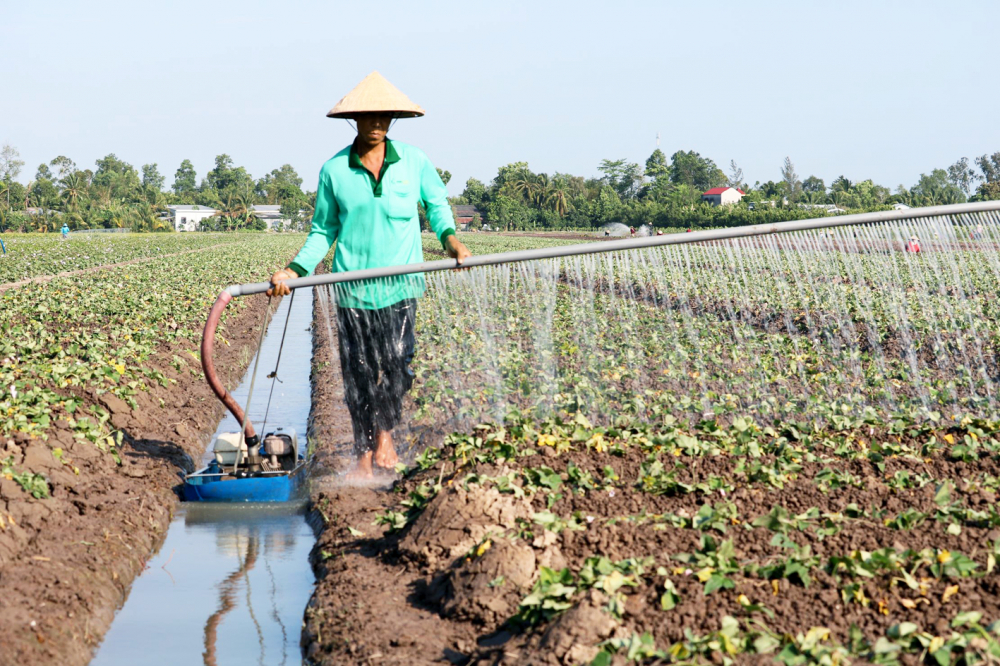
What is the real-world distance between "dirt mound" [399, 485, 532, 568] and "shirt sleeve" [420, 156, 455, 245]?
1772 mm

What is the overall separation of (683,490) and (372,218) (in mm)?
2221

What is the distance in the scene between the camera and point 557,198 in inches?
3659

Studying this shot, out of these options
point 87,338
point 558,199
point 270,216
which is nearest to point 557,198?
point 558,199

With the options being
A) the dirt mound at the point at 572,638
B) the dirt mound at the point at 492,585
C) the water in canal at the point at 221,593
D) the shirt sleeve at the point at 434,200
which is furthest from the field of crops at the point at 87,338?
the dirt mound at the point at 572,638

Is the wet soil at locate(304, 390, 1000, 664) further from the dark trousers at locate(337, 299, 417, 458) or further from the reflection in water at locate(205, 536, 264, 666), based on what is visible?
the dark trousers at locate(337, 299, 417, 458)

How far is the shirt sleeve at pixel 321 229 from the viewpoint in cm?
538

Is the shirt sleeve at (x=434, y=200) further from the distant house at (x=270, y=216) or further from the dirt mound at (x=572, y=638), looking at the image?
the distant house at (x=270, y=216)

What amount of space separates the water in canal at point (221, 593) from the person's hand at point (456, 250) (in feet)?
5.68

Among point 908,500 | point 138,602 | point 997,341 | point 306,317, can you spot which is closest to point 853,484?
point 908,500

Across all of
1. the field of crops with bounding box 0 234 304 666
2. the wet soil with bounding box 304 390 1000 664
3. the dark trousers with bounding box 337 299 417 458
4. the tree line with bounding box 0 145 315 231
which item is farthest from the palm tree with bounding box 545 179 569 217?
the wet soil with bounding box 304 390 1000 664

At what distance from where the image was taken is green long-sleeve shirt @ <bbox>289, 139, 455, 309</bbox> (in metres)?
5.32

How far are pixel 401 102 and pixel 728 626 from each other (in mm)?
3319

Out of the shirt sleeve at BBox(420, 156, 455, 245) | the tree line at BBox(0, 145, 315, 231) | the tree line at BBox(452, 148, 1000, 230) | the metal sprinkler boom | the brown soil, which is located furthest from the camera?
the tree line at BBox(0, 145, 315, 231)

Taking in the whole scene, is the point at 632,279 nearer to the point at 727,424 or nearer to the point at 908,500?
the point at 727,424
